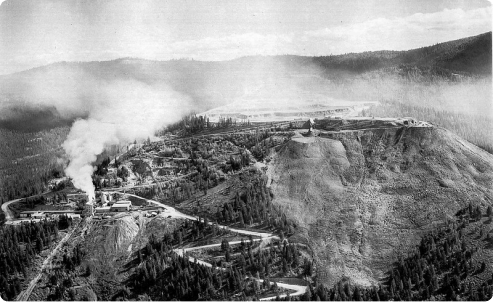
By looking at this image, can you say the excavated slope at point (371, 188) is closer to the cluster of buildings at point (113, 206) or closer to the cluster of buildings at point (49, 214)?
the cluster of buildings at point (113, 206)

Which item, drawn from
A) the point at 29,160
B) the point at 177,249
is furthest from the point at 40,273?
the point at 29,160

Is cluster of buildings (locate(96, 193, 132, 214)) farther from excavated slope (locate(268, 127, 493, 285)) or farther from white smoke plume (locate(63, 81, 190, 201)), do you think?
excavated slope (locate(268, 127, 493, 285))

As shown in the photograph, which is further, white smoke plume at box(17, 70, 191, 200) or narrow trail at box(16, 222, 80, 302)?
white smoke plume at box(17, 70, 191, 200)

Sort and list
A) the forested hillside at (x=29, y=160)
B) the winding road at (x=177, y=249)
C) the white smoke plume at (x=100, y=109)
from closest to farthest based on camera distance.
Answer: the winding road at (x=177, y=249) → the forested hillside at (x=29, y=160) → the white smoke plume at (x=100, y=109)

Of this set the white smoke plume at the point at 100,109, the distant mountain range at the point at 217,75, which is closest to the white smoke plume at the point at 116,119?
the white smoke plume at the point at 100,109

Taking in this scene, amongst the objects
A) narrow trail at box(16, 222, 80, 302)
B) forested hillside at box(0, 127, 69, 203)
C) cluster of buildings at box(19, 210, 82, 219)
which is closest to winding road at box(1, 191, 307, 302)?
narrow trail at box(16, 222, 80, 302)
